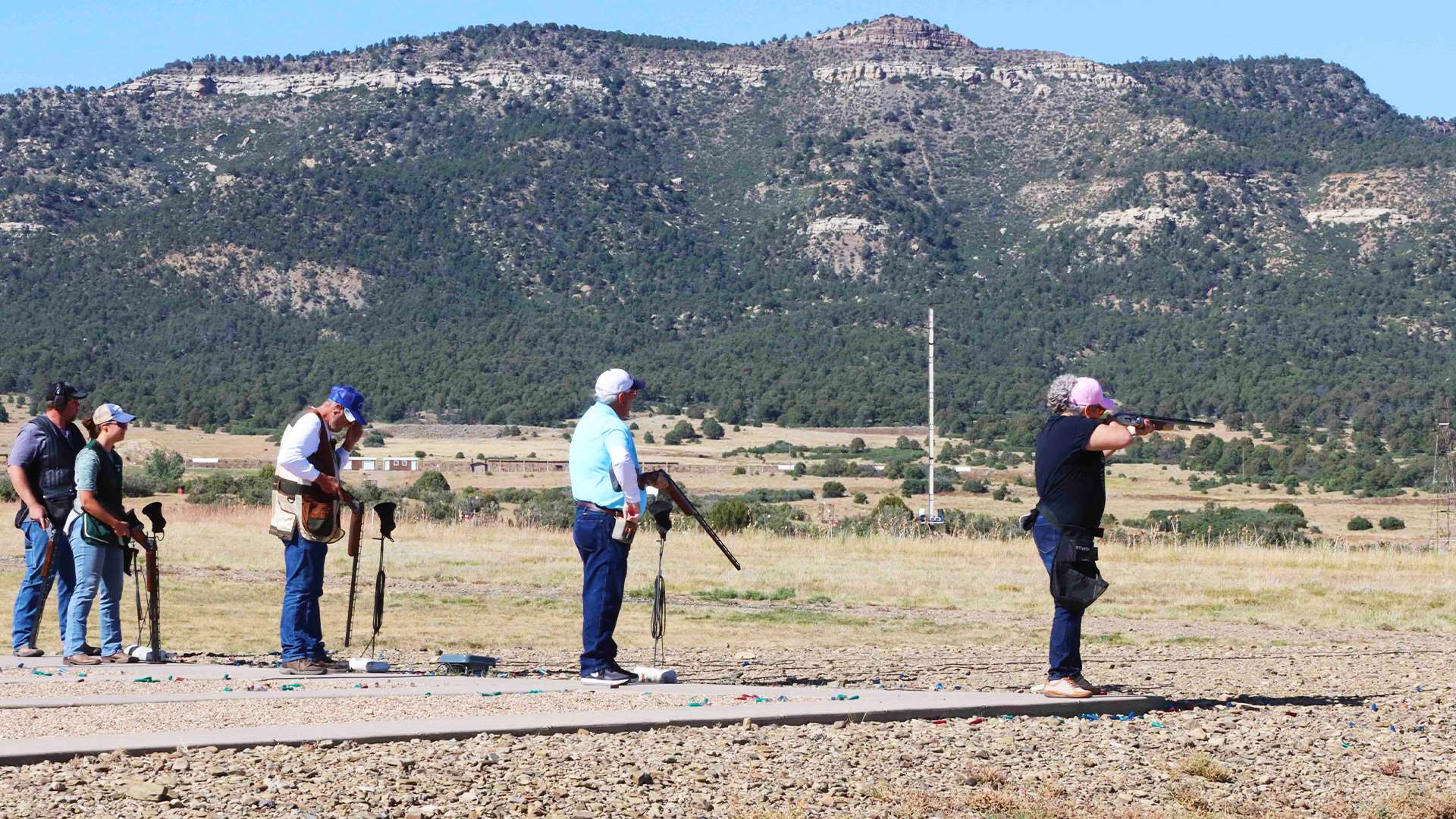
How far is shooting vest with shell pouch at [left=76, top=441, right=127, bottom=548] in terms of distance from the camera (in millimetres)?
11086

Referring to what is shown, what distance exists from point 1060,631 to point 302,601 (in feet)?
13.9

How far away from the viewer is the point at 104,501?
36.6ft

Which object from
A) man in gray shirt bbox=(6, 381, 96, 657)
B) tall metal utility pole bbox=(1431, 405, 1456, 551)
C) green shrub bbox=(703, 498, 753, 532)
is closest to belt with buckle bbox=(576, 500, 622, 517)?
man in gray shirt bbox=(6, 381, 96, 657)

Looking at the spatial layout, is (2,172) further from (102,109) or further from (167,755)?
(167,755)

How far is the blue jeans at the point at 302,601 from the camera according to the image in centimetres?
1037

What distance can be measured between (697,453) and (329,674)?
6572 centimetres

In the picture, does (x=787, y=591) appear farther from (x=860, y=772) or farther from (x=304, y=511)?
(x=860, y=772)

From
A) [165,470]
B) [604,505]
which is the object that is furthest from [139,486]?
[604,505]

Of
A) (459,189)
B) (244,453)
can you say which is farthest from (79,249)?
(244,453)

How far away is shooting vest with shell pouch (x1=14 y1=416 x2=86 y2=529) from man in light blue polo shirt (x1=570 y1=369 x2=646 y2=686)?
11.5 feet

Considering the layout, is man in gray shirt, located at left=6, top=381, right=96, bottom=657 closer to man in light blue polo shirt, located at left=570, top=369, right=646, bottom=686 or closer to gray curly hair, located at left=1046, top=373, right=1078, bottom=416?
man in light blue polo shirt, located at left=570, top=369, right=646, bottom=686

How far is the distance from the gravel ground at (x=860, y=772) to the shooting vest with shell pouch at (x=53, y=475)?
3480 mm

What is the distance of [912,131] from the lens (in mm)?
120250

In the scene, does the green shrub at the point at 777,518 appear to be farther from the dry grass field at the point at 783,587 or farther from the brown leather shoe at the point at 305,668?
the brown leather shoe at the point at 305,668
